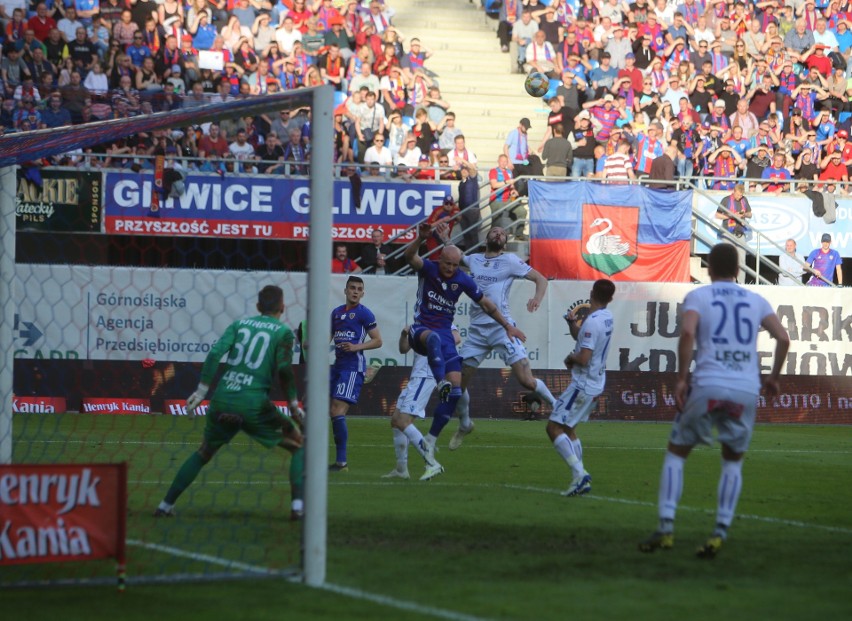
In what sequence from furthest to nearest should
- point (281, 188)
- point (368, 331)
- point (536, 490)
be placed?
point (281, 188), point (368, 331), point (536, 490)

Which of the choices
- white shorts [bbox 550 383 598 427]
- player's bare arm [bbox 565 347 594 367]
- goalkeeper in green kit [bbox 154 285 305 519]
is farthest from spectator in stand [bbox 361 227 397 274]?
goalkeeper in green kit [bbox 154 285 305 519]

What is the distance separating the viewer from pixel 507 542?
9.16m

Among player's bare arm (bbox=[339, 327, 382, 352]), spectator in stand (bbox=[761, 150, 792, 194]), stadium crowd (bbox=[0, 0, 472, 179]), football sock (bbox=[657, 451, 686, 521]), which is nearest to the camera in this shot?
football sock (bbox=[657, 451, 686, 521])

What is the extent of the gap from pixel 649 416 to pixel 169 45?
1129 centimetres

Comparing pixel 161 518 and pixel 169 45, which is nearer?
pixel 161 518

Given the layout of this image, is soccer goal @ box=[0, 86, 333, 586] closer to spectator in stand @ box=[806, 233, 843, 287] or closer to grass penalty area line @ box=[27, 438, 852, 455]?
grass penalty area line @ box=[27, 438, 852, 455]

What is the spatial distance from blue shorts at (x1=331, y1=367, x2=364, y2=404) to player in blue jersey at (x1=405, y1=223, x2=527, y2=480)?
3.13ft

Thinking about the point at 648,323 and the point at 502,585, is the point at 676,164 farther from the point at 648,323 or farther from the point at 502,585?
the point at 502,585

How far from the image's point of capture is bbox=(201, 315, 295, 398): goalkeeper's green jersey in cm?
996

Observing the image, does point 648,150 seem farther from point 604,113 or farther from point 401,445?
point 401,445

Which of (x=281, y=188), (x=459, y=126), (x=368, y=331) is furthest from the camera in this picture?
(x=459, y=126)

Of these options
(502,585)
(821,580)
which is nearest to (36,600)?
(502,585)

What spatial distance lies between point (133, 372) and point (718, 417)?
1539 centimetres

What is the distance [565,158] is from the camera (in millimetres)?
26844
